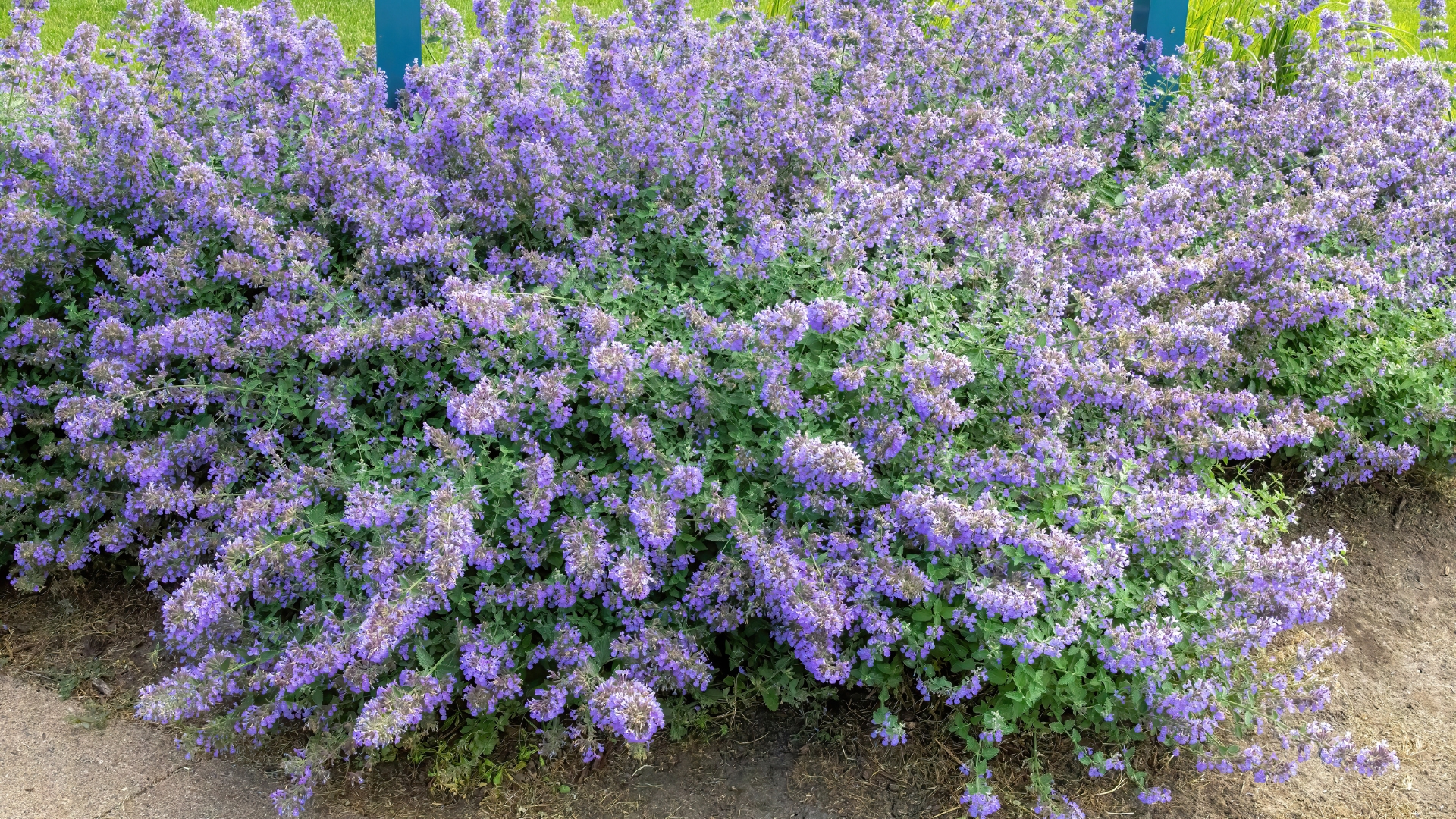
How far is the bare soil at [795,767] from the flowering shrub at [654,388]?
0.16 m

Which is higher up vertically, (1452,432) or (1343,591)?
(1452,432)

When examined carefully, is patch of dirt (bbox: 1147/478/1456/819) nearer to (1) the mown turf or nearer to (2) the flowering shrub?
(2) the flowering shrub

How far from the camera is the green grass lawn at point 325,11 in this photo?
8484mm

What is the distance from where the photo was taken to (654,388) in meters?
3.37

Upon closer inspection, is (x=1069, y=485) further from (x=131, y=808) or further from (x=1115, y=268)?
(x=131, y=808)

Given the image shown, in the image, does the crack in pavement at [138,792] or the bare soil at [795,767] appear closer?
the crack in pavement at [138,792]

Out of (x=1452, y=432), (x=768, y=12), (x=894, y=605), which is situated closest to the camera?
(x=894, y=605)

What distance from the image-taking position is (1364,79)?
636 centimetres

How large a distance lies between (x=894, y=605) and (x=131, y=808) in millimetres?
2277

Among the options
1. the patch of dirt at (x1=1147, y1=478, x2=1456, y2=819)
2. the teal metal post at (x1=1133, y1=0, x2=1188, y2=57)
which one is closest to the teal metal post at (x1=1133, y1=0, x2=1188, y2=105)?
the teal metal post at (x1=1133, y1=0, x2=1188, y2=57)

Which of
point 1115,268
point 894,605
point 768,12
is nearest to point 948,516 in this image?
point 894,605

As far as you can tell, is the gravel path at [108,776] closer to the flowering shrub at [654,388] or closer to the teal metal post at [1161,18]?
the flowering shrub at [654,388]

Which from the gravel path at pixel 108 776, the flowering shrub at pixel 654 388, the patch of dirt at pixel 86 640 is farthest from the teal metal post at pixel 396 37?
the gravel path at pixel 108 776

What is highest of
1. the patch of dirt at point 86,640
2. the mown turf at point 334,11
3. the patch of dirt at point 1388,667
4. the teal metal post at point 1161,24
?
the mown turf at point 334,11
